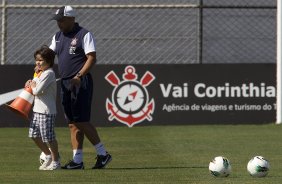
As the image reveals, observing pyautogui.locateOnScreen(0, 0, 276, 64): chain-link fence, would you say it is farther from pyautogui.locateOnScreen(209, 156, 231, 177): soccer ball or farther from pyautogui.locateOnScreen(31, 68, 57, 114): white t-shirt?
pyautogui.locateOnScreen(209, 156, 231, 177): soccer ball

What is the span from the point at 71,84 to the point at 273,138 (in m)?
5.31

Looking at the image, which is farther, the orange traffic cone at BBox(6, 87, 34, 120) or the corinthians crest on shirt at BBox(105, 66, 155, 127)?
the corinthians crest on shirt at BBox(105, 66, 155, 127)

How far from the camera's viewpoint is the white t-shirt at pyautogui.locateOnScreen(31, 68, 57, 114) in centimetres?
1258

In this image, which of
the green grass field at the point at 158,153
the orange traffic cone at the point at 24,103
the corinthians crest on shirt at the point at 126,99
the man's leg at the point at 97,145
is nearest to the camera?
the green grass field at the point at 158,153

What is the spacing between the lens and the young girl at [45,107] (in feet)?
41.3

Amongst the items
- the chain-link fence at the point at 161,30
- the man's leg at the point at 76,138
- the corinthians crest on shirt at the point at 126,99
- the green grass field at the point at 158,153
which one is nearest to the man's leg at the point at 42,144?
the green grass field at the point at 158,153

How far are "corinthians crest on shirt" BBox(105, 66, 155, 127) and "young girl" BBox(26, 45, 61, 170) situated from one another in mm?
6892

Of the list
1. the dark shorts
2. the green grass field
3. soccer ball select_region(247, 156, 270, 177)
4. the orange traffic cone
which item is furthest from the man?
soccer ball select_region(247, 156, 270, 177)

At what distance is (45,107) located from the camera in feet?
41.4

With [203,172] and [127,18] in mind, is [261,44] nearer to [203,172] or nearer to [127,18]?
[127,18]

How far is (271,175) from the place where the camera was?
1191 cm

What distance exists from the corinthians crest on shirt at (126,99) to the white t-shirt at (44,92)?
6916 millimetres

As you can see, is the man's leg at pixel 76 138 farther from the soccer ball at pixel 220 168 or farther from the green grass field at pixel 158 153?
the soccer ball at pixel 220 168

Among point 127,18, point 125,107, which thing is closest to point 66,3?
point 127,18
